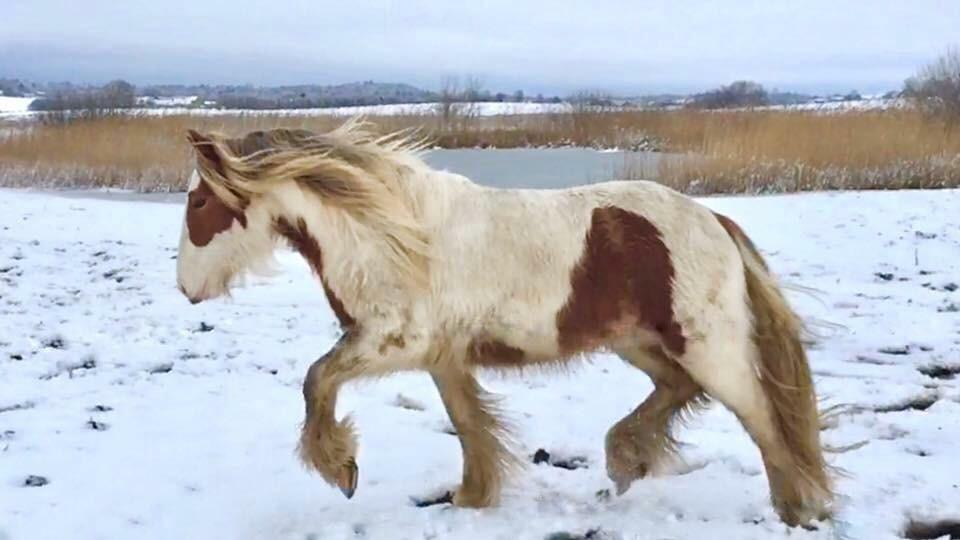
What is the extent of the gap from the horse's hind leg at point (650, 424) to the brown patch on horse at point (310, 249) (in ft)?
3.36

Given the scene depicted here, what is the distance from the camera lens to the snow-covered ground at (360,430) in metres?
3.34

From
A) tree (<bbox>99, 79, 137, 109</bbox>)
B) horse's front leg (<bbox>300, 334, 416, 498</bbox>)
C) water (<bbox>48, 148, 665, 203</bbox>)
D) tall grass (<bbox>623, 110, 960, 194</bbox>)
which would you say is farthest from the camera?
tree (<bbox>99, 79, 137, 109</bbox>)

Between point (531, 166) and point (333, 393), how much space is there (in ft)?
52.8

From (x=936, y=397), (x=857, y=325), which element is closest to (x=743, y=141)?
(x=857, y=325)

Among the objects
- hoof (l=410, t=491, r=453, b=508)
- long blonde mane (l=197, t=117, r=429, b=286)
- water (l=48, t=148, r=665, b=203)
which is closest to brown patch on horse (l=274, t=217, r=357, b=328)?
long blonde mane (l=197, t=117, r=429, b=286)

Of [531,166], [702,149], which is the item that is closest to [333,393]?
[531,166]

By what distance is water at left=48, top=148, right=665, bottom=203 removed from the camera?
52.0 feet

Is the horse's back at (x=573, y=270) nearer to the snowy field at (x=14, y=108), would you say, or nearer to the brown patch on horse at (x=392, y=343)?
the brown patch on horse at (x=392, y=343)

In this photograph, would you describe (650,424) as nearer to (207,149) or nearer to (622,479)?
(622,479)

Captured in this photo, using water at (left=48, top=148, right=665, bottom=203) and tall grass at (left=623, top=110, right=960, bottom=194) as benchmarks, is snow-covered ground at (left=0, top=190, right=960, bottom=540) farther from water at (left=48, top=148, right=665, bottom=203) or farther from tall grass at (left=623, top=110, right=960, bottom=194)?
water at (left=48, top=148, right=665, bottom=203)

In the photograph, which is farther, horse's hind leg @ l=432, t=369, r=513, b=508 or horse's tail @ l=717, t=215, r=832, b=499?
horse's hind leg @ l=432, t=369, r=513, b=508

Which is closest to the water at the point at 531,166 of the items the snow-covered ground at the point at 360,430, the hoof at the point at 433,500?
the snow-covered ground at the point at 360,430

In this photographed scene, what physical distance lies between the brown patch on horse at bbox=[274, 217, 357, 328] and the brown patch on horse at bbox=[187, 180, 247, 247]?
0.42ft

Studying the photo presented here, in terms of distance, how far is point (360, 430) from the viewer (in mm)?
4254
